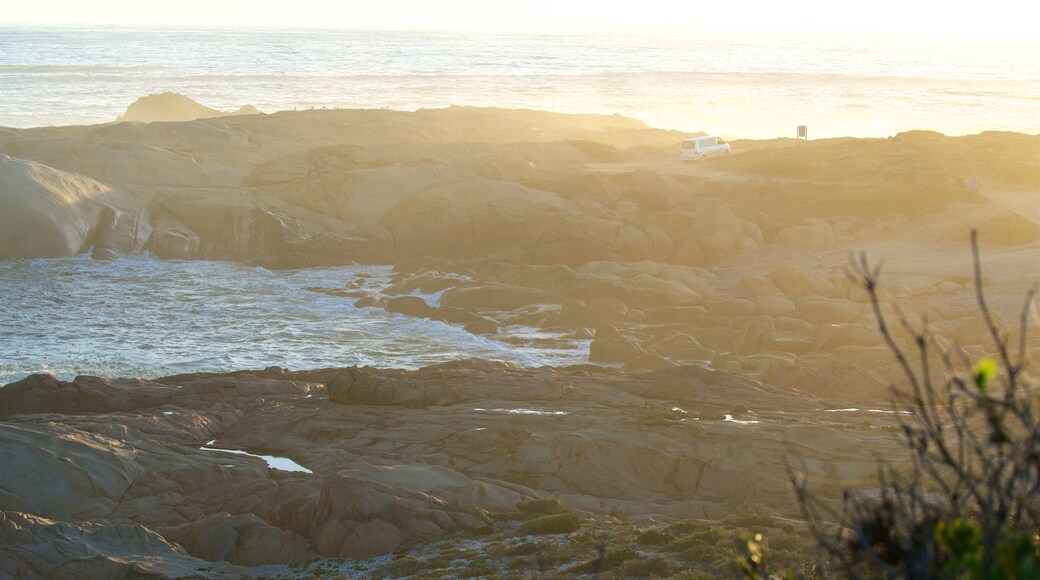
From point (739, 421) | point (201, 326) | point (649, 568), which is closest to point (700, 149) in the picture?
point (201, 326)

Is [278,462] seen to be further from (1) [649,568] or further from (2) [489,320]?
(2) [489,320]

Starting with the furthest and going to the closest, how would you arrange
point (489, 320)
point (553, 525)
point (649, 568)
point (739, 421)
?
point (489, 320)
point (739, 421)
point (553, 525)
point (649, 568)

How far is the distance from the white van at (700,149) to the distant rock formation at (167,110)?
140ft

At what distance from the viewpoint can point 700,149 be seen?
208ft

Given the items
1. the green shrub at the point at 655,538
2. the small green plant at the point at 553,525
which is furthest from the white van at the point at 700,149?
the green shrub at the point at 655,538

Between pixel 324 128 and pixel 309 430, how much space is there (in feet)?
169

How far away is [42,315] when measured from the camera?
41.4m

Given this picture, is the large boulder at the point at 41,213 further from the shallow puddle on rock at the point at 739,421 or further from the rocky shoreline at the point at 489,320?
the shallow puddle on rock at the point at 739,421

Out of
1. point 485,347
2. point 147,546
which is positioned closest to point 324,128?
point 485,347

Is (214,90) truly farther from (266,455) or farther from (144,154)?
(266,455)

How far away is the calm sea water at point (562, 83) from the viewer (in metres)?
106

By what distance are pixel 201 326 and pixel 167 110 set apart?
188 ft

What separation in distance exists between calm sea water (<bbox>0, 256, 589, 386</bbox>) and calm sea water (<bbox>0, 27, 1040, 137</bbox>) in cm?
5961

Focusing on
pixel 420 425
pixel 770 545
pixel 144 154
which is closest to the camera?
pixel 770 545
